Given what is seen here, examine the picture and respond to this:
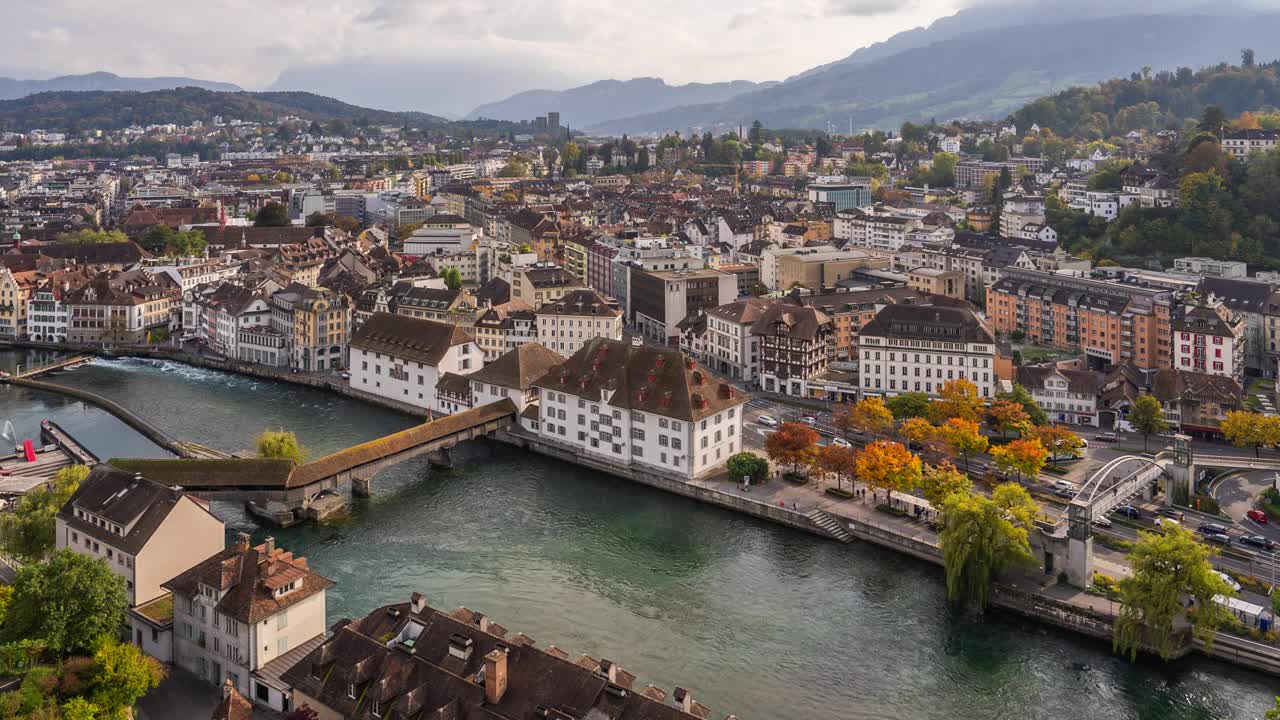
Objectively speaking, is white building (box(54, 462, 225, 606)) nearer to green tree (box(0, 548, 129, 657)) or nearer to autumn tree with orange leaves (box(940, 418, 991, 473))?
green tree (box(0, 548, 129, 657))

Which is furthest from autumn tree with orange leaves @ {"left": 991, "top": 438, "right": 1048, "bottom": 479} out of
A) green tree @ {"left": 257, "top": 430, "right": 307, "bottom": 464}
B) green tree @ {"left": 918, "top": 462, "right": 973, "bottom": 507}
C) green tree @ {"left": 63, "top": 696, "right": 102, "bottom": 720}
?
green tree @ {"left": 63, "top": 696, "right": 102, "bottom": 720}

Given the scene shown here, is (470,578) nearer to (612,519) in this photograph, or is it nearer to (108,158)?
(612,519)

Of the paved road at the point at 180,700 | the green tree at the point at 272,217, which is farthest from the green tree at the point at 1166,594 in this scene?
the green tree at the point at 272,217

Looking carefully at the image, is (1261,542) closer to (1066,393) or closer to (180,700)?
(1066,393)

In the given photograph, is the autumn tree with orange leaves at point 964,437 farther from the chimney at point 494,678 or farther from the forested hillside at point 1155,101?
the forested hillside at point 1155,101

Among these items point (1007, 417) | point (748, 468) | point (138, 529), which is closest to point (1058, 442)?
point (1007, 417)

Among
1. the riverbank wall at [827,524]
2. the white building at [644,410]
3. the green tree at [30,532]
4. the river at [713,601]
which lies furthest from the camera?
the white building at [644,410]
